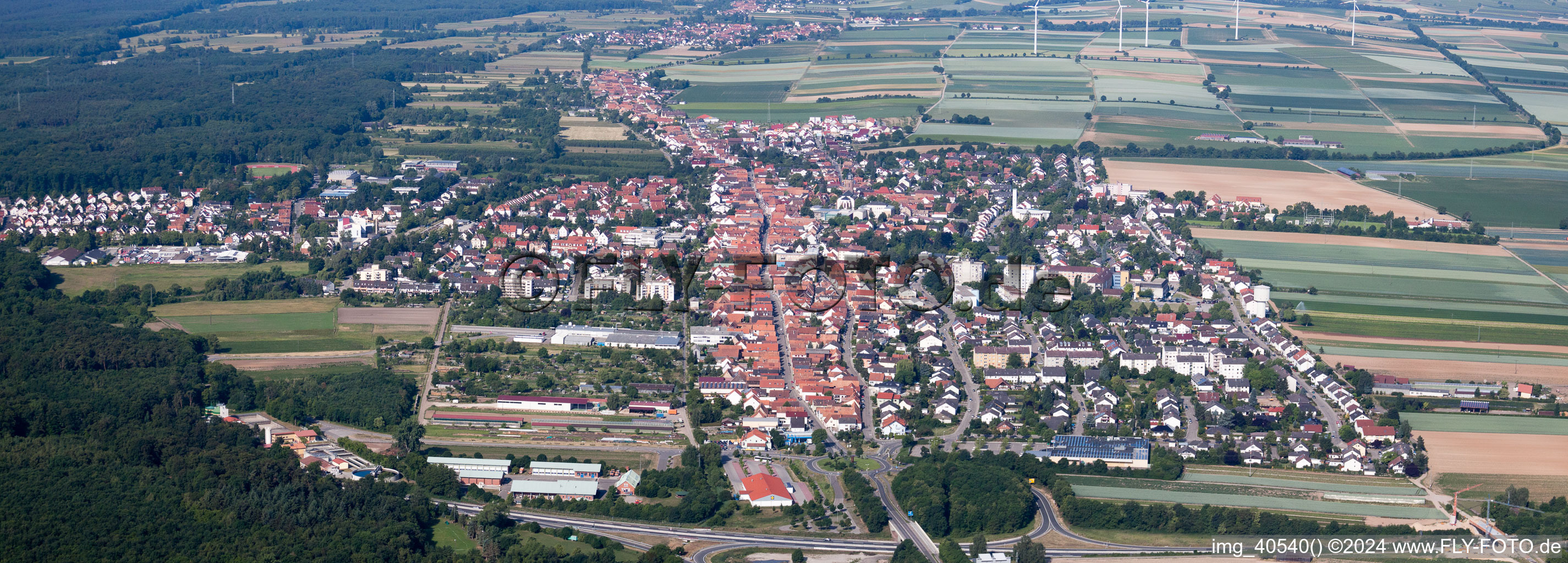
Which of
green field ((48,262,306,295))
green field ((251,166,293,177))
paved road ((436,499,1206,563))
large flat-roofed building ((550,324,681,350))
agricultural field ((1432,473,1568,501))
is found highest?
green field ((251,166,293,177))

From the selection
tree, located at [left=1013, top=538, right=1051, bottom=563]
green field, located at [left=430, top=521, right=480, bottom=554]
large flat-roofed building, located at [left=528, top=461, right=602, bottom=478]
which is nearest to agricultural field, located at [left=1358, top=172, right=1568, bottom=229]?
tree, located at [left=1013, top=538, right=1051, bottom=563]

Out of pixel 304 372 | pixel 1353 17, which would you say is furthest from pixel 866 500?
pixel 1353 17

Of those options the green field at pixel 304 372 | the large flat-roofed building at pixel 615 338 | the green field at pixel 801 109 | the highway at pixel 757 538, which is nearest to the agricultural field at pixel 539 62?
the green field at pixel 801 109

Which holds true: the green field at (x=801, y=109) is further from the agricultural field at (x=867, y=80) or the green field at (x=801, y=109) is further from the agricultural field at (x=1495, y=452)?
the agricultural field at (x=1495, y=452)

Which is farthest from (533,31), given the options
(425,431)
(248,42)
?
(425,431)

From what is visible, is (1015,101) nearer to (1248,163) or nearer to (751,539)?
(1248,163)

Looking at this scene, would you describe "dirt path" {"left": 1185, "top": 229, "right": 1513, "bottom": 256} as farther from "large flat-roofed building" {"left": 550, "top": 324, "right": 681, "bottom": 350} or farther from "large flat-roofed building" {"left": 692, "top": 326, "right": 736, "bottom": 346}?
"large flat-roofed building" {"left": 550, "top": 324, "right": 681, "bottom": 350}
